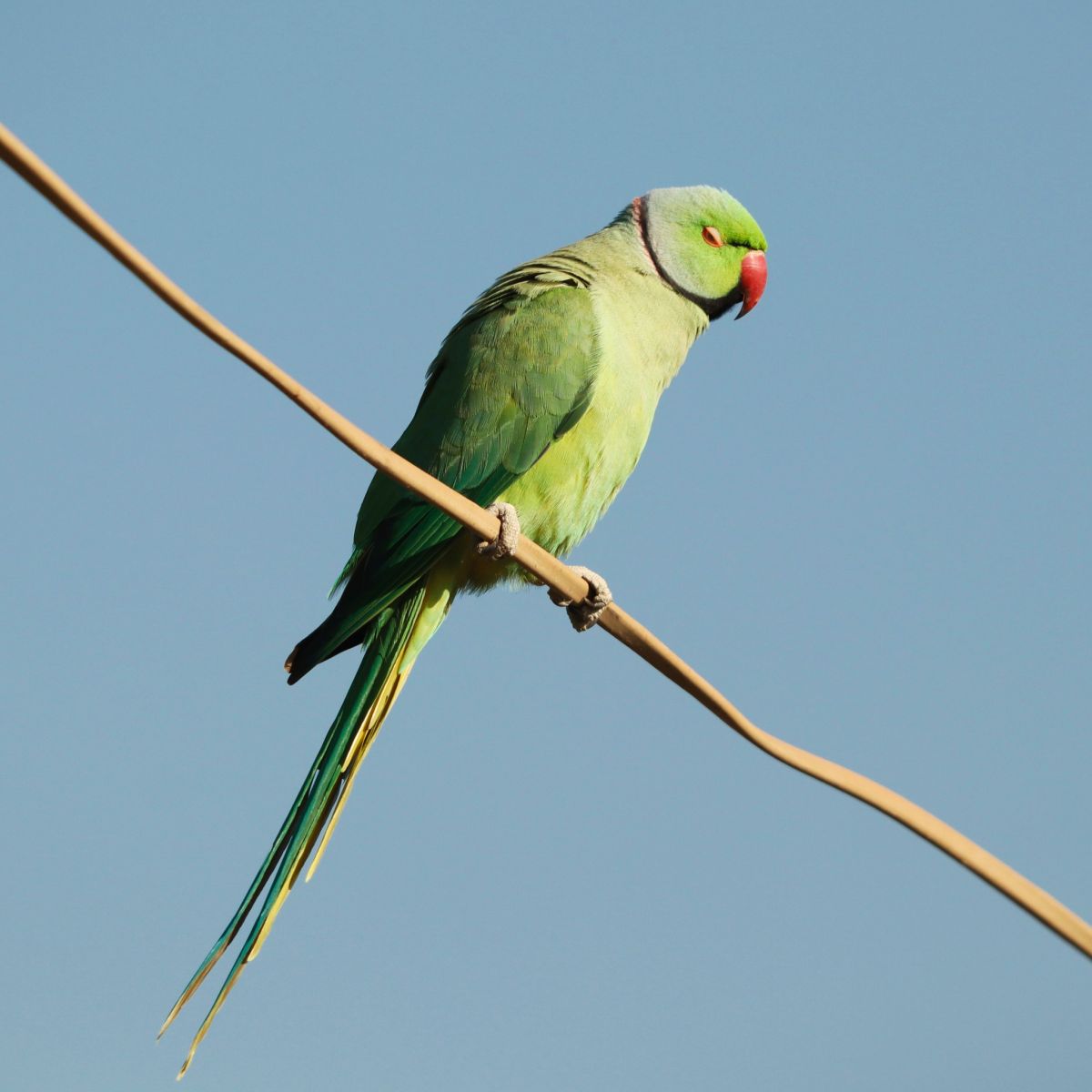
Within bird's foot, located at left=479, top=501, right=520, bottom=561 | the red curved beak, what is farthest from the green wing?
the red curved beak

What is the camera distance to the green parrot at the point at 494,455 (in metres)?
3.38

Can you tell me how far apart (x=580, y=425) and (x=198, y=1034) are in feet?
5.86

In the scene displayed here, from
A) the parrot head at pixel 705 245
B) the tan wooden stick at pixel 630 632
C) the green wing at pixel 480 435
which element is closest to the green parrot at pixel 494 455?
the green wing at pixel 480 435

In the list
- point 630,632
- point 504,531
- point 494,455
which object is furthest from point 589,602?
point 630,632

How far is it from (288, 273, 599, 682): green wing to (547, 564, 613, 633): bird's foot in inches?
15.6

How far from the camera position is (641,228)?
416 cm

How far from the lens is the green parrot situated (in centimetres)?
338

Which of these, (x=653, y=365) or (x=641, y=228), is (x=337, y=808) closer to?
(x=653, y=365)

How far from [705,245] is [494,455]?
1226mm

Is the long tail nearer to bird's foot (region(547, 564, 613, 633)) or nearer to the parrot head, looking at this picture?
bird's foot (region(547, 564, 613, 633))

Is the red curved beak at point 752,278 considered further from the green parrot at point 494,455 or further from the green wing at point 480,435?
the green wing at point 480,435

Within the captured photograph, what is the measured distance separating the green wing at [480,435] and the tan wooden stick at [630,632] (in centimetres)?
143

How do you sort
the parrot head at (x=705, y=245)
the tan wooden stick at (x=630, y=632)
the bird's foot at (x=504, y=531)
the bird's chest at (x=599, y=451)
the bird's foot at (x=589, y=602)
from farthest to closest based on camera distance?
1. the parrot head at (x=705, y=245)
2. the bird's chest at (x=599, y=451)
3. the bird's foot at (x=589, y=602)
4. the bird's foot at (x=504, y=531)
5. the tan wooden stick at (x=630, y=632)

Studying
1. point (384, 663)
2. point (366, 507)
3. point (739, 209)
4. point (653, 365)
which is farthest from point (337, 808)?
point (739, 209)
